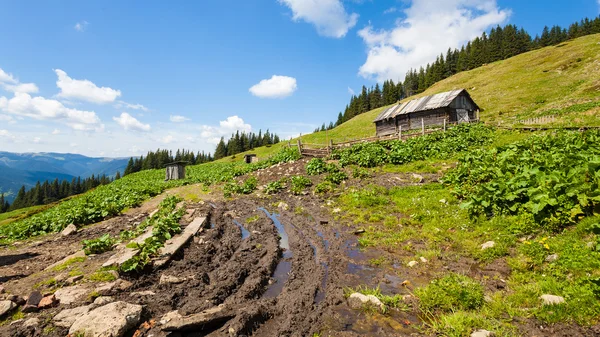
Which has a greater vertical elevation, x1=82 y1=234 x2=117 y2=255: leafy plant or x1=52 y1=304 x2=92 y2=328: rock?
x1=82 y1=234 x2=117 y2=255: leafy plant

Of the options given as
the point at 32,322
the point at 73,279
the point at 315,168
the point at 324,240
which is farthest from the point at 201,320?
the point at 315,168

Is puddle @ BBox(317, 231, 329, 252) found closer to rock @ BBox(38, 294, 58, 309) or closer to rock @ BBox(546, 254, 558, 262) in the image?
rock @ BBox(546, 254, 558, 262)

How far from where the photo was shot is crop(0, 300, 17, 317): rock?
5000 millimetres

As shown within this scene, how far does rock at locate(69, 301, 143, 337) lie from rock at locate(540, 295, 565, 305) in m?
7.28

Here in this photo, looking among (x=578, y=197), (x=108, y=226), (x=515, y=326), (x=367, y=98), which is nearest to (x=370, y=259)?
(x=515, y=326)

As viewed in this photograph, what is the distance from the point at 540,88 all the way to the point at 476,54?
67.3 metres

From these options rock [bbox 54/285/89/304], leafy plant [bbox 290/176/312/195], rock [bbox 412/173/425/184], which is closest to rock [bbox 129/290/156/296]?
rock [bbox 54/285/89/304]

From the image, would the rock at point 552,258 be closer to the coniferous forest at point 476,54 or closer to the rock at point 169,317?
the rock at point 169,317

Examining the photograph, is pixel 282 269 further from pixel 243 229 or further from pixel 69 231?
pixel 69 231

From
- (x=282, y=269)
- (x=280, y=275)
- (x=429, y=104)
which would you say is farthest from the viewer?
(x=429, y=104)

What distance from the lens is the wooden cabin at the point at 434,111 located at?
40000 millimetres

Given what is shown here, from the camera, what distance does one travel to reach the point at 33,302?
5344mm

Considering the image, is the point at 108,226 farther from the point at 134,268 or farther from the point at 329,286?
the point at 329,286

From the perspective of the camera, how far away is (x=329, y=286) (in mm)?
6102
